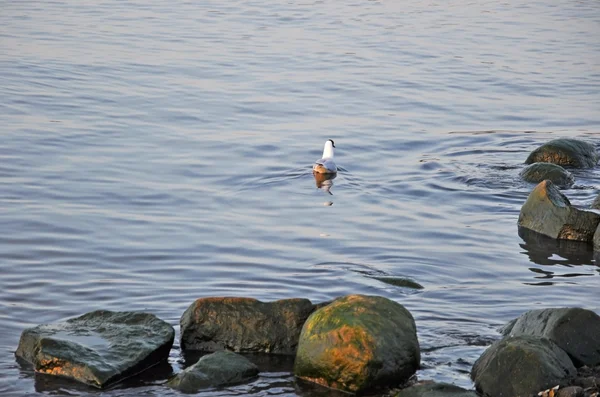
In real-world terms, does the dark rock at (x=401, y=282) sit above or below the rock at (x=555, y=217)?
below

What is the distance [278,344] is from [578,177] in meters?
9.16

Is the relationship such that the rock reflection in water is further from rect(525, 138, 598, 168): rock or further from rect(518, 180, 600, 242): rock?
rect(525, 138, 598, 168): rock

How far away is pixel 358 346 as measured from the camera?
26.5 feet

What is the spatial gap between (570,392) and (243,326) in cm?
302

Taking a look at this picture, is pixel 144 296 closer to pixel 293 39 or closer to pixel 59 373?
pixel 59 373

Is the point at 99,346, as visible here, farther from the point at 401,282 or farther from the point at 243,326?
the point at 401,282

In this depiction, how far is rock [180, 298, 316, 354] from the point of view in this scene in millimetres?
8992

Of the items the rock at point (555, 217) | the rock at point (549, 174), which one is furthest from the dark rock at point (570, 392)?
the rock at point (549, 174)

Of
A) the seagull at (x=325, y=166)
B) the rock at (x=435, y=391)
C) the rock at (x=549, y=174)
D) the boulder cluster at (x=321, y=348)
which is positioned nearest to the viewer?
the rock at (x=435, y=391)

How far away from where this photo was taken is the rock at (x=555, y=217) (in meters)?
13.2

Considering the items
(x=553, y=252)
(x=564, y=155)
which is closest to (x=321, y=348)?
(x=553, y=252)

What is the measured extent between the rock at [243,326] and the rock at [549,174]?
8166mm

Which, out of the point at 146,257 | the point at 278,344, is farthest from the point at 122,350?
the point at 146,257

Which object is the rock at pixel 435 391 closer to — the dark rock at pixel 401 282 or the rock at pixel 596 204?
the dark rock at pixel 401 282
